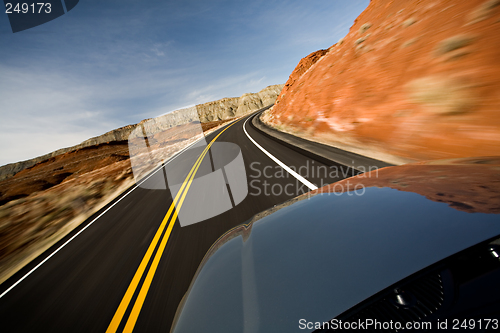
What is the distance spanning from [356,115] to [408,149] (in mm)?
3048

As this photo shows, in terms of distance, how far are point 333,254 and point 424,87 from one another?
687 centimetres

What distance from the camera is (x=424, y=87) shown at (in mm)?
5609

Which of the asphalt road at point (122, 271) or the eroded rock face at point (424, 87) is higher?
the eroded rock face at point (424, 87)

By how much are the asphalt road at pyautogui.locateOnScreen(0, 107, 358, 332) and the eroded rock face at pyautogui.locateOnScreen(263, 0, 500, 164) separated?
264 cm

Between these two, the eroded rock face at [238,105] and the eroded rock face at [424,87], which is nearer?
the eroded rock face at [424,87]

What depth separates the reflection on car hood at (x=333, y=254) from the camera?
1096 mm

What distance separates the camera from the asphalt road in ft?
8.20

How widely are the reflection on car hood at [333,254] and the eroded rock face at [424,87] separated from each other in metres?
3.74

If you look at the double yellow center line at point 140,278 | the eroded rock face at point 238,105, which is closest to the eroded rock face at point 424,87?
the double yellow center line at point 140,278

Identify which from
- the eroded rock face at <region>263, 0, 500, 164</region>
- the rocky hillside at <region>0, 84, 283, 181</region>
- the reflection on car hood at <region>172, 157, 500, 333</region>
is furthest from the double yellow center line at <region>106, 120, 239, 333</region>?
the rocky hillside at <region>0, 84, 283, 181</region>

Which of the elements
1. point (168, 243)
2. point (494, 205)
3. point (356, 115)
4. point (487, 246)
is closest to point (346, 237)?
point (487, 246)

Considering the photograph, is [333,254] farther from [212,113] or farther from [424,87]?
[212,113]

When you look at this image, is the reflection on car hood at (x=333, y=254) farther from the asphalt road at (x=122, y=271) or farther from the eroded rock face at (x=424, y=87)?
the eroded rock face at (x=424, y=87)

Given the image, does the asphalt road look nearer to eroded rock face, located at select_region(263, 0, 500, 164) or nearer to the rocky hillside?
eroded rock face, located at select_region(263, 0, 500, 164)
